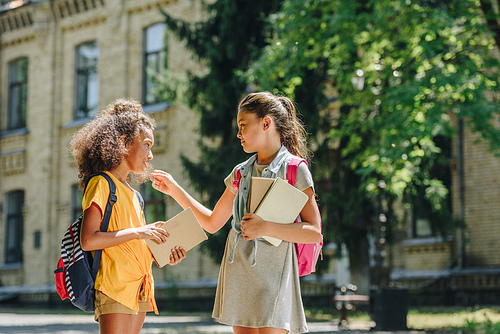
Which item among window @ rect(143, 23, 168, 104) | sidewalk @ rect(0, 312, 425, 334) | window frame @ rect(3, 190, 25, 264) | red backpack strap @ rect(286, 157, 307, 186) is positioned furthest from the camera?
window frame @ rect(3, 190, 25, 264)

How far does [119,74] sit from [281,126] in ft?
67.4

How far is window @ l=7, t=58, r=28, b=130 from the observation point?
1064 inches

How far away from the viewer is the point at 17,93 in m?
27.2

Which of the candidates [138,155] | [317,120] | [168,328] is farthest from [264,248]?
[317,120]

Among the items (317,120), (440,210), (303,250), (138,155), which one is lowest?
(303,250)

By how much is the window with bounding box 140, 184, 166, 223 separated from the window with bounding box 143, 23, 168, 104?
2.91m

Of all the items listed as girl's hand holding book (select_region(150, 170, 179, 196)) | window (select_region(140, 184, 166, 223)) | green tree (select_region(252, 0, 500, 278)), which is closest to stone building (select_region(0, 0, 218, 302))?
window (select_region(140, 184, 166, 223))

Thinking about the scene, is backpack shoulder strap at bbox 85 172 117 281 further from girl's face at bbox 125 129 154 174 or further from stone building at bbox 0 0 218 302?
stone building at bbox 0 0 218 302

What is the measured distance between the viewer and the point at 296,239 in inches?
137

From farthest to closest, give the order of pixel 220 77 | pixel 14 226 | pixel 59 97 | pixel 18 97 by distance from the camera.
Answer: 1. pixel 18 97
2. pixel 14 226
3. pixel 59 97
4. pixel 220 77

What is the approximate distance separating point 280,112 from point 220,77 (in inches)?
516

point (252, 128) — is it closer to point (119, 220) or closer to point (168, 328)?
point (119, 220)

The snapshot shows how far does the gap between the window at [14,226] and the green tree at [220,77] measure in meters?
11.7

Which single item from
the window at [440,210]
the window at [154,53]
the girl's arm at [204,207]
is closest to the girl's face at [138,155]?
the girl's arm at [204,207]
